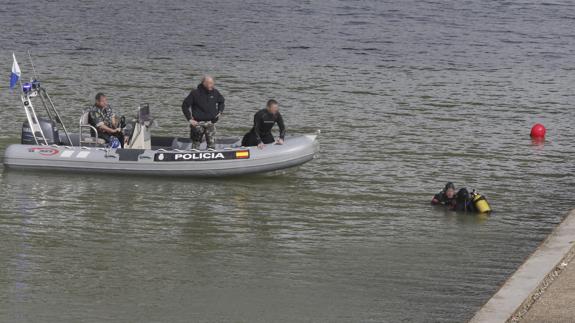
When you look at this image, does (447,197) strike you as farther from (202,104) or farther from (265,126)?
(202,104)

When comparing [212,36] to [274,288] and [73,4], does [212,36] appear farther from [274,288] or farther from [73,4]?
[274,288]

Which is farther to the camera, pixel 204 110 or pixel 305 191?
pixel 204 110

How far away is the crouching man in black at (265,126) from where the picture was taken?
62.8 ft

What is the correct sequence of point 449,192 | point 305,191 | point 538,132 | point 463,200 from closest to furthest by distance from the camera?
1. point 463,200
2. point 449,192
3. point 305,191
4. point 538,132

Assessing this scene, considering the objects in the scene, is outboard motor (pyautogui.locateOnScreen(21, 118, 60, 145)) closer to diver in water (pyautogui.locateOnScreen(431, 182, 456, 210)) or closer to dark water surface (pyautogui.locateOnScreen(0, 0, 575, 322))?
dark water surface (pyautogui.locateOnScreen(0, 0, 575, 322))

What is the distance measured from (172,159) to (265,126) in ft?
5.61

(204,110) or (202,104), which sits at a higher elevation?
(202,104)

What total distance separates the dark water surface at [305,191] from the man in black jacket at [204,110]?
0.92 metres

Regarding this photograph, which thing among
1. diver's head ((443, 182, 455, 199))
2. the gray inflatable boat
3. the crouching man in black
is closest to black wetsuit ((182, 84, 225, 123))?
the gray inflatable boat

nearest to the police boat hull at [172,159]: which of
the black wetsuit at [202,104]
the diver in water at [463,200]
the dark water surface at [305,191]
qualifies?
the dark water surface at [305,191]

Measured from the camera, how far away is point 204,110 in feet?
64.0

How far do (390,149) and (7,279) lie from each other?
10280mm

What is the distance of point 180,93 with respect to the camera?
27859mm

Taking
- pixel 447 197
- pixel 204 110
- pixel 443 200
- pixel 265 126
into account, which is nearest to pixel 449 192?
pixel 447 197
